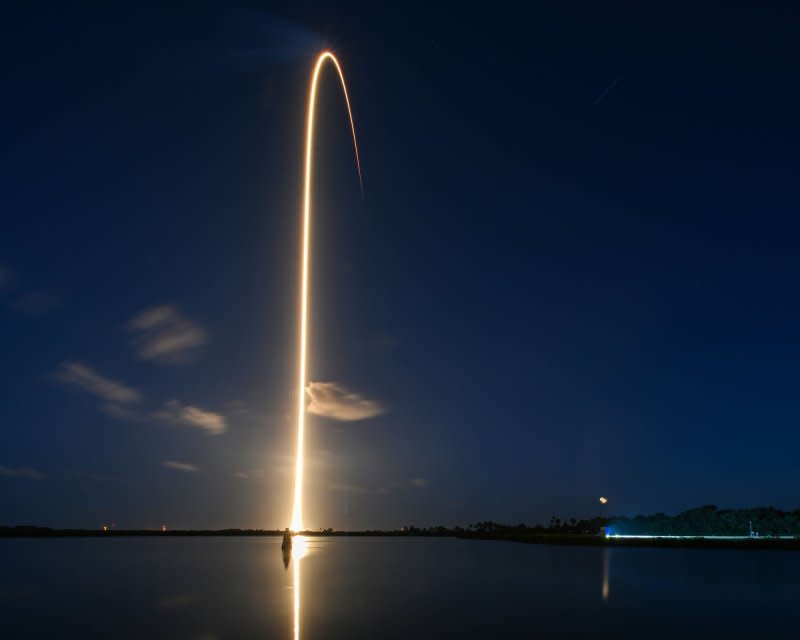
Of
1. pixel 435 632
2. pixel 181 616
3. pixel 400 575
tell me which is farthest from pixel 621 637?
pixel 400 575

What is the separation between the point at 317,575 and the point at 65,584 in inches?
842

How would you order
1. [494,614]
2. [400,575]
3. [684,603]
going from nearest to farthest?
[494,614] → [684,603] → [400,575]

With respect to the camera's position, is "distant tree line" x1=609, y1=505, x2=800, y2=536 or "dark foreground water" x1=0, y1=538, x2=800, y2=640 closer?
"dark foreground water" x1=0, y1=538, x2=800, y2=640

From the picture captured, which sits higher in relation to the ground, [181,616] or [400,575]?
[181,616]

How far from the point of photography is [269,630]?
30234 millimetres

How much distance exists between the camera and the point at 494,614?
34.2m

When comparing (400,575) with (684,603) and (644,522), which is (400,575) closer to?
(684,603)

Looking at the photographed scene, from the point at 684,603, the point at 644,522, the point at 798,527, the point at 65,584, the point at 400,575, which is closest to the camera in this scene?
the point at 684,603

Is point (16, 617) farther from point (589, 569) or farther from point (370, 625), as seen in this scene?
point (589, 569)

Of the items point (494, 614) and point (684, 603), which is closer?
point (494, 614)

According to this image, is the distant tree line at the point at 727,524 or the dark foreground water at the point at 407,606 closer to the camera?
the dark foreground water at the point at 407,606

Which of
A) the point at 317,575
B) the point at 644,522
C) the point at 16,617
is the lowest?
the point at 644,522

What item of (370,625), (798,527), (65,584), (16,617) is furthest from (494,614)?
(798,527)

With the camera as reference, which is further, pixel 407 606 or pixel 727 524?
pixel 727 524
